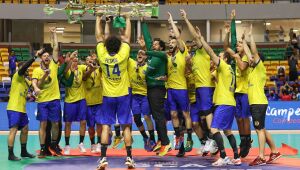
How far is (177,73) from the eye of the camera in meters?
11.9

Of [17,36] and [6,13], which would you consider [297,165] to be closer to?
[6,13]

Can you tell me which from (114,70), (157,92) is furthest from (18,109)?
(157,92)

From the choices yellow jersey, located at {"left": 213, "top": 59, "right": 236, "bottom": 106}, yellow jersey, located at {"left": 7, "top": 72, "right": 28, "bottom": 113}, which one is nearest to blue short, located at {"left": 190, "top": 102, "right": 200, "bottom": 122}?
yellow jersey, located at {"left": 213, "top": 59, "right": 236, "bottom": 106}

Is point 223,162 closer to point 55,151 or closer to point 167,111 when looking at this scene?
point 167,111

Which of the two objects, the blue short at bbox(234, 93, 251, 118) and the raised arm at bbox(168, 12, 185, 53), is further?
the blue short at bbox(234, 93, 251, 118)

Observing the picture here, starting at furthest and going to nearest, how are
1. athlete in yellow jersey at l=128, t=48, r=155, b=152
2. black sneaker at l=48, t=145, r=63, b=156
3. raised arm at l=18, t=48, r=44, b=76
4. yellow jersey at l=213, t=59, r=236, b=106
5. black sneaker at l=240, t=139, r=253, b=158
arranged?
athlete in yellow jersey at l=128, t=48, r=155, b=152, black sneaker at l=48, t=145, r=63, b=156, black sneaker at l=240, t=139, r=253, b=158, raised arm at l=18, t=48, r=44, b=76, yellow jersey at l=213, t=59, r=236, b=106

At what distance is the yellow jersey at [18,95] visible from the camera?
39.4 feet

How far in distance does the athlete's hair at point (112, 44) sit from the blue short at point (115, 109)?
35.4 inches

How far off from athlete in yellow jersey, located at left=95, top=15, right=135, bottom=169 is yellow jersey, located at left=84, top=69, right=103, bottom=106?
9.14 feet

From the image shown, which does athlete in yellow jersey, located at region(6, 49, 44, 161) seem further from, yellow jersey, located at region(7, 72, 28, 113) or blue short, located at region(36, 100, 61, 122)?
blue short, located at region(36, 100, 61, 122)

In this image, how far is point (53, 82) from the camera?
12.3m

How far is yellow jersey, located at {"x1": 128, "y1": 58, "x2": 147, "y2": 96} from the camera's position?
1291cm

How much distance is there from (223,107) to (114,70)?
230cm

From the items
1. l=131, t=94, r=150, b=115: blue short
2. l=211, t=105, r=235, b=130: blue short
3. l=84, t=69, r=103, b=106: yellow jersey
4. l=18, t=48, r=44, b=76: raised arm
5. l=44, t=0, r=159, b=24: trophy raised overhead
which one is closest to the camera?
l=211, t=105, r=235, b=130: blue short
